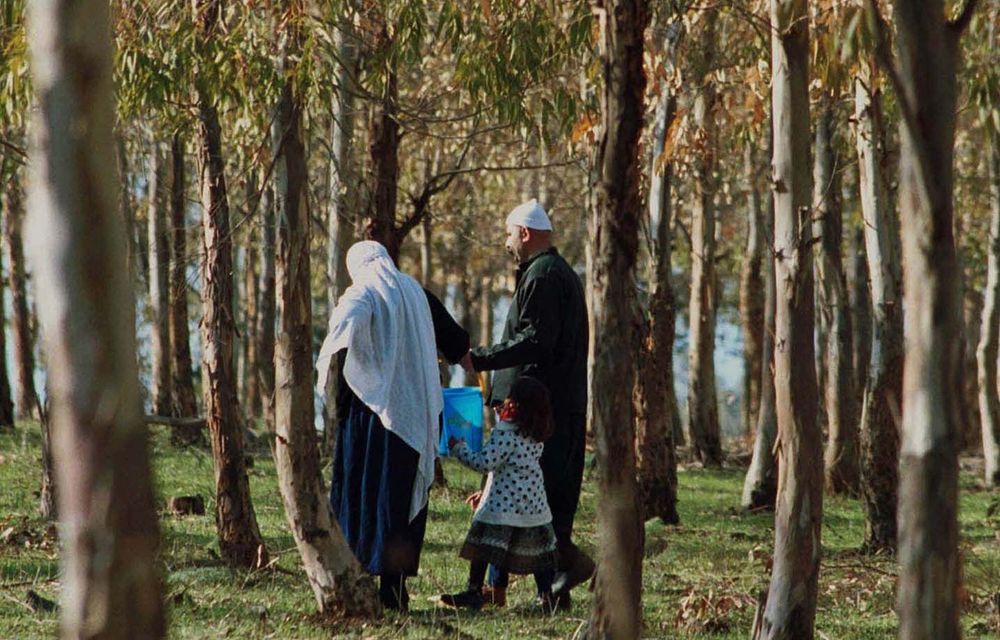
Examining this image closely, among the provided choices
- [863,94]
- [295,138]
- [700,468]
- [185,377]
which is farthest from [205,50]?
[700,468]

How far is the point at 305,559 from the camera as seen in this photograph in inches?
305

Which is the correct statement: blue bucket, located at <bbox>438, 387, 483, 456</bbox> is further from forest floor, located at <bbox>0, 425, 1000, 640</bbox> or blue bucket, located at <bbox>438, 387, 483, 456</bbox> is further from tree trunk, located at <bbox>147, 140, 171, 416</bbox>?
tree trunk, located at <bbox>147, 140, 171, 416</bbox>

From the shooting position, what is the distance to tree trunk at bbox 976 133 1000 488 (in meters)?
19.7

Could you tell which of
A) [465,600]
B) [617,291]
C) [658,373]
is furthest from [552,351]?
[658,373]

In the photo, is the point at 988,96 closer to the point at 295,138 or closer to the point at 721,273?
the point at 295,138

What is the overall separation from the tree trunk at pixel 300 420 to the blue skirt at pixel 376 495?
51 centimetres

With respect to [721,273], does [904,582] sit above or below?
below

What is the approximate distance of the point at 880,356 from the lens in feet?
38.4

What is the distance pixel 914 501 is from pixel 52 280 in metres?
2.55

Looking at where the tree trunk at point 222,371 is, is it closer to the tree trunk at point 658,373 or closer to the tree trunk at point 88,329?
the tree trunk at point 658,373

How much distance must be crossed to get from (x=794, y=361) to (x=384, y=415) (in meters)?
2.44

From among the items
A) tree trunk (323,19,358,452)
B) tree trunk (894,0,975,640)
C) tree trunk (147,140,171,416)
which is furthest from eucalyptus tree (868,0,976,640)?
tree trunk (147,140,171,416)

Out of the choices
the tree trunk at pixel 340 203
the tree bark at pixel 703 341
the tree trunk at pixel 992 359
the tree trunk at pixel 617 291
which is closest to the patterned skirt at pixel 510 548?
the tree trunk at pixel 617 291

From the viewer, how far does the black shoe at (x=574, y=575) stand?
29.1ft
